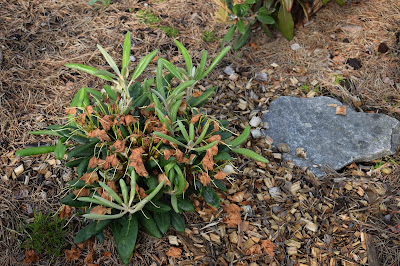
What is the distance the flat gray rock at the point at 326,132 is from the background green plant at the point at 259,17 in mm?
582

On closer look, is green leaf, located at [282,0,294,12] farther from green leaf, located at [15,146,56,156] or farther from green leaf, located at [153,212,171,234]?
green leaf, located at [15,146,56,156]

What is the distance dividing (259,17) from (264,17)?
0.12 feet

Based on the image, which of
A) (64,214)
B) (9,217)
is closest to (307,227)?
(64,214)

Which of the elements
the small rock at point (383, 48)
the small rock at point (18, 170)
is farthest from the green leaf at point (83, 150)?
the small rock at point (383, 48)

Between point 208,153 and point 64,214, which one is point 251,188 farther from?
point 64,214

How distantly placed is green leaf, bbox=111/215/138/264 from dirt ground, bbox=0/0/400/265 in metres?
0.20

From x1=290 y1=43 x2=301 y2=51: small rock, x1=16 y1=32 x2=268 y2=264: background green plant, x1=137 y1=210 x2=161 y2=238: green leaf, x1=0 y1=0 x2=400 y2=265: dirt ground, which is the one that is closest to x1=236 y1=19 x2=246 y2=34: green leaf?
x1=0 y1=0 x2=400 y2=265: dirt ground

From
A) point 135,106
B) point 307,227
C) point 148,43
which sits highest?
point 135,106

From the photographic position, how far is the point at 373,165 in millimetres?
2414

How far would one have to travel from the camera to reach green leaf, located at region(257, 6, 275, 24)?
2.78m

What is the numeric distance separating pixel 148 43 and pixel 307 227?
1813mm

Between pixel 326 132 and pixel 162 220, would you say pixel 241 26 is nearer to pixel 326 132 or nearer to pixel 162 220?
pixel 326 132

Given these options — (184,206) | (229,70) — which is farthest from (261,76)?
(184,206)

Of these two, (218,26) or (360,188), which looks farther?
(218,26)
